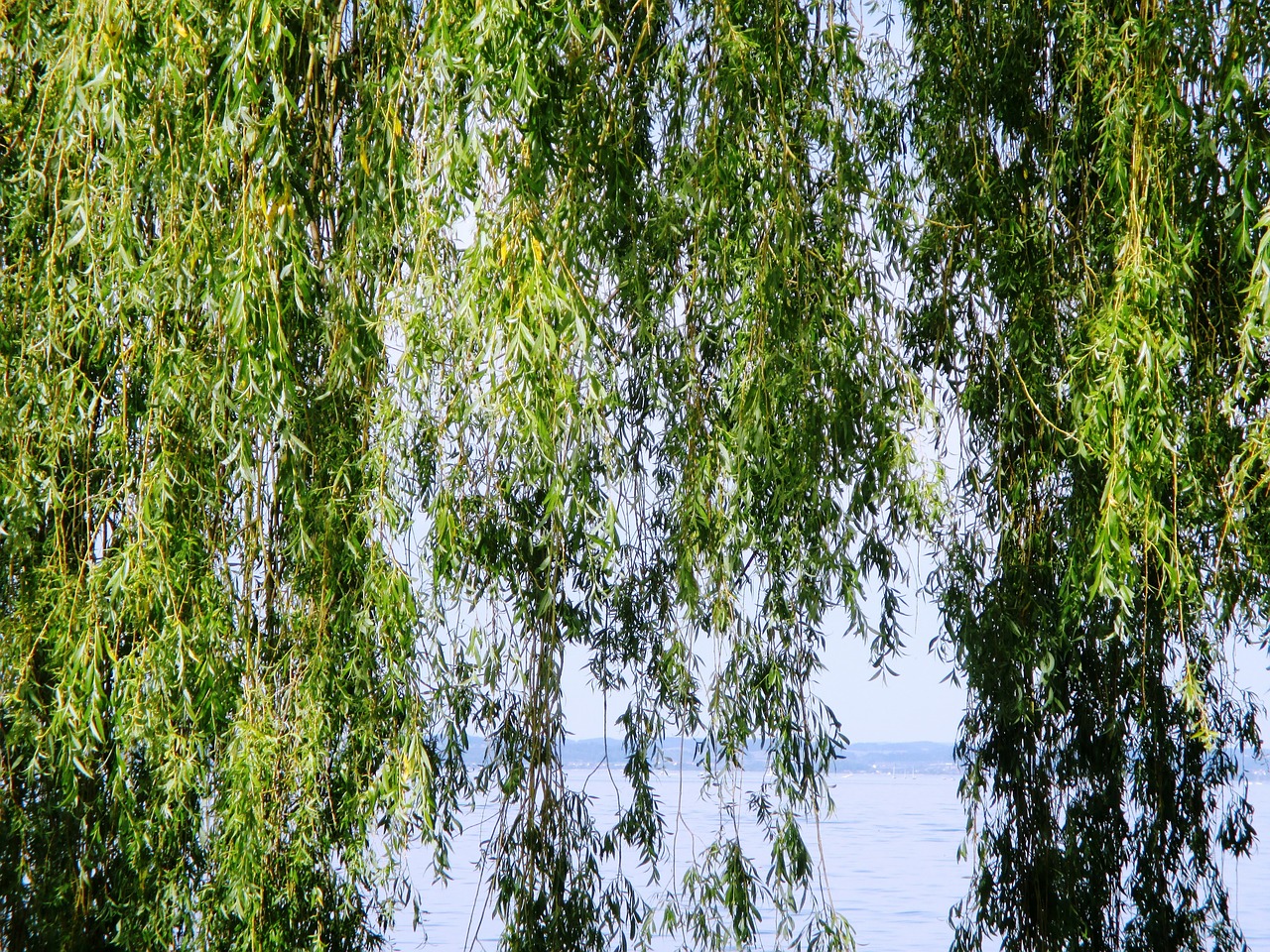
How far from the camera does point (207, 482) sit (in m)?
2.18

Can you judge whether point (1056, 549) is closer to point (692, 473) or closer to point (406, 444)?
point (692, 473)

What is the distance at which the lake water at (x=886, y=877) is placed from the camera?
5.51 m

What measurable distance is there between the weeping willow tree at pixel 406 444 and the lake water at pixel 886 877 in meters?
2.24

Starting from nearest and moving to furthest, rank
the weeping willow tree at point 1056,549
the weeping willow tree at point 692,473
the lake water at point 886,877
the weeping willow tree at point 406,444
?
1. the weeping willow tree at point 406,444
2. the weeping willow tree at point 692,473
3. the weeping willow tree at point 1056,549
4. the lake water at point 886,877

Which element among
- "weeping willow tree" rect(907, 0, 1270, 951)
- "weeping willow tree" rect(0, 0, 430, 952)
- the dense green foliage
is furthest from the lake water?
"weeping willow tree" rect(0, 0, 430, 952)

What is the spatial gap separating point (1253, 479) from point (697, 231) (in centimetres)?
120

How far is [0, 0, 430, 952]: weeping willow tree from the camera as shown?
2.03 metres

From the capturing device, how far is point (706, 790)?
8.12ft

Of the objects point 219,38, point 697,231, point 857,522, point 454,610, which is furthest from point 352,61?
point 857,522

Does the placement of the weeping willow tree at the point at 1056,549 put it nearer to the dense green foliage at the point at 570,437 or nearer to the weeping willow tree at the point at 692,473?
the dense green foliage at the point at 570,437

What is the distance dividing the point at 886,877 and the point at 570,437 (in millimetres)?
4923

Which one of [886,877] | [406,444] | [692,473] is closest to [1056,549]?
[692,473]

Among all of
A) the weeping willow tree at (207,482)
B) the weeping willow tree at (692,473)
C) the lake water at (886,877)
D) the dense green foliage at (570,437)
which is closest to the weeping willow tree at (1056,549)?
the dense green foliage at (570,437)

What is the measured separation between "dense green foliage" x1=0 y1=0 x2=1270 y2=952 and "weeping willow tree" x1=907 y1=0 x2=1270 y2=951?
1cm
